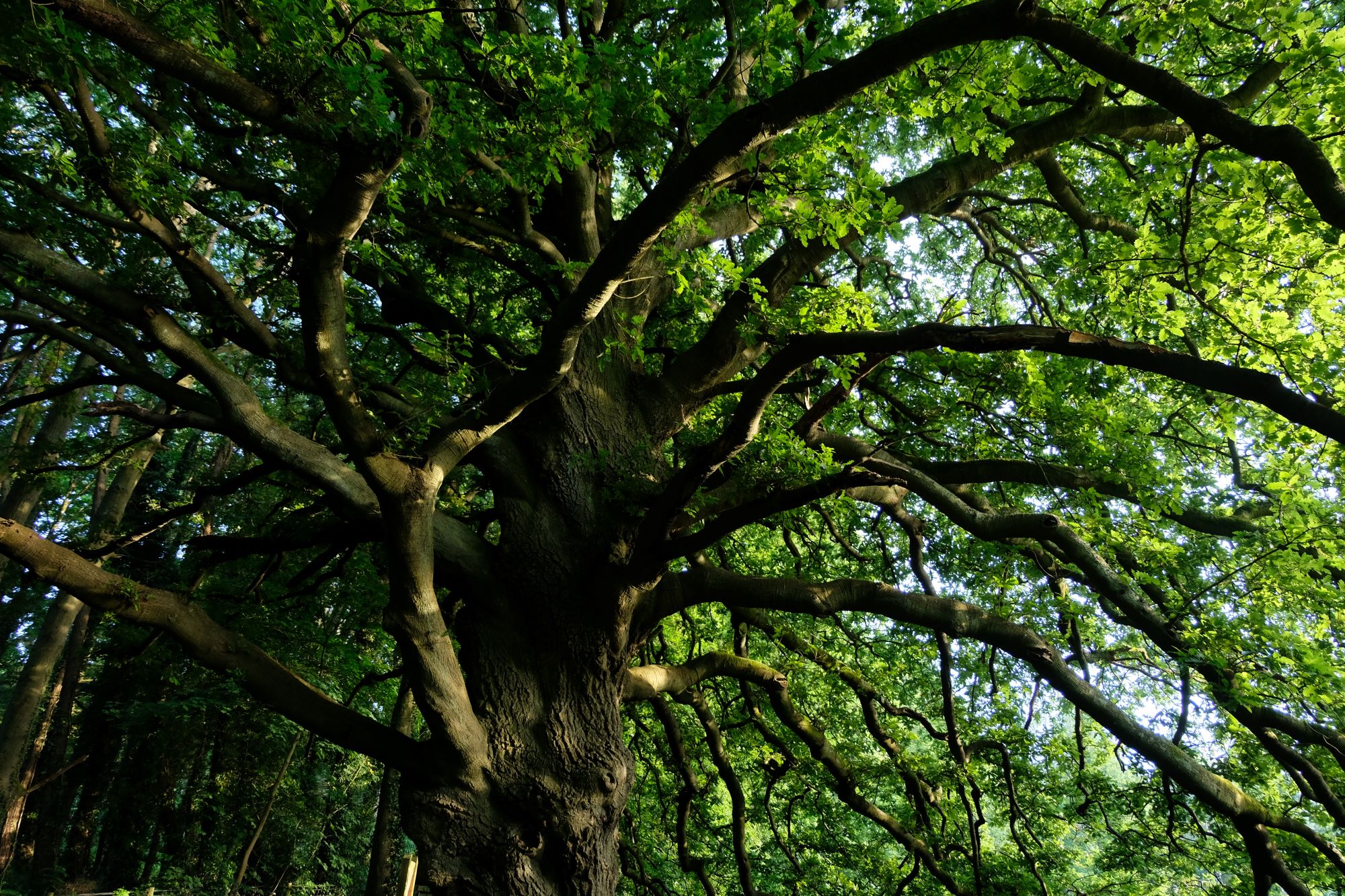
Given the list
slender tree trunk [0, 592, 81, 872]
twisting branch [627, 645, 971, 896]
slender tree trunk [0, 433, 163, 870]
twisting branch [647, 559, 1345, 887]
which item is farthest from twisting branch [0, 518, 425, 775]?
slender tree trunk [0, 592, 81, 872]

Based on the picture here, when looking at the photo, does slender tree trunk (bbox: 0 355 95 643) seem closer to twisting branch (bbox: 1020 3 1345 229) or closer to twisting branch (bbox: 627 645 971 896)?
twisting branch (bbox: 627 645 971 896)

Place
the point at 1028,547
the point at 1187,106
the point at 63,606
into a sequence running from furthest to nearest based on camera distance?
the point at 63,606 < the point at 1028,547 < the point at 1187,106

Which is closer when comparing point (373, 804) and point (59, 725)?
point (59, 725)

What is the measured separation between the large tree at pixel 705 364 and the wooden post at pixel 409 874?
9cm

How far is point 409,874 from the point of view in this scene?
383cm

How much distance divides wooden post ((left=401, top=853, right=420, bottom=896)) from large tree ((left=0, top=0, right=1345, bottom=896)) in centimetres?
9

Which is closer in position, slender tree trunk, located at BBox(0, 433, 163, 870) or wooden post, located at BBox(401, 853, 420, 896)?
wooden post, located at BBox(401, 853, 420, 896)

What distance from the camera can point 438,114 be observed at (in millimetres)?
3865

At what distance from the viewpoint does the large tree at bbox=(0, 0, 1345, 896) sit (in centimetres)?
316

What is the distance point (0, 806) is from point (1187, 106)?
11.8 meters

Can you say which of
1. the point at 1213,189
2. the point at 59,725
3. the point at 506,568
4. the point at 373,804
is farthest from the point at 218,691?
the point at 1213,189

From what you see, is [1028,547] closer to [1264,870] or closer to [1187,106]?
[1264,870]

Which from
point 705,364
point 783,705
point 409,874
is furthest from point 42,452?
point 783,705

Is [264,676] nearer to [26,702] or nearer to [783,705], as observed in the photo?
[783,705]
